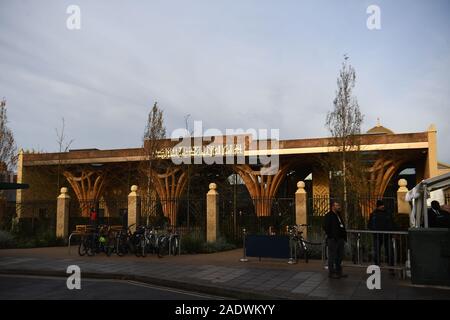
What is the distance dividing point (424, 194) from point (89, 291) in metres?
7.58

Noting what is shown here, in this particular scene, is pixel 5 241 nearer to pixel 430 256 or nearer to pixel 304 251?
pixel 304 251

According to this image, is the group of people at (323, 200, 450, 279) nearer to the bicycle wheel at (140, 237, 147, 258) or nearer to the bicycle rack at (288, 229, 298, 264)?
the bicycle rack at (288, 229, 298, 264)

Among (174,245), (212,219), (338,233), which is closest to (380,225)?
(338,233)

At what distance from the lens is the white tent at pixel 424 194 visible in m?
9.07

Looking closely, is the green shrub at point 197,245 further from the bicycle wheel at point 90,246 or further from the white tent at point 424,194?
the white tent at point 424,194

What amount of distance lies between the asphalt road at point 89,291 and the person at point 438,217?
562cm

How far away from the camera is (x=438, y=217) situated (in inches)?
389

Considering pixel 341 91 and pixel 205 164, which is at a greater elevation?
pixel 341 91

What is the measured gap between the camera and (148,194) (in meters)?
21.2

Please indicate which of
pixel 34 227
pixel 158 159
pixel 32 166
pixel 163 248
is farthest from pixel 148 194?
pixel 32 166

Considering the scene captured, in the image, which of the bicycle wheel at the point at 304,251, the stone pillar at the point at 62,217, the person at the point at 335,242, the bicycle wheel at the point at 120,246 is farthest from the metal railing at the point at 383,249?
the stone pillar at the point at 62,217

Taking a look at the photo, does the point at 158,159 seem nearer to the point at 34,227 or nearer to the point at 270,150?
the point at 34,227
